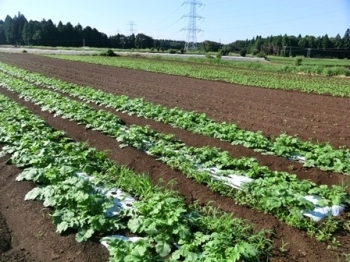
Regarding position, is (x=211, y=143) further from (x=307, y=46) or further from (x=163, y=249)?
(x=307, y=46)

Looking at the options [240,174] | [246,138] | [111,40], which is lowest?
[240,174]

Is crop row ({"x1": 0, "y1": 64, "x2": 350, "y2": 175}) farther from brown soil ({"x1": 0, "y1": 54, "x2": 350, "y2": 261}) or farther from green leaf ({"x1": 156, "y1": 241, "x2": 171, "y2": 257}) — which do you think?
green leaf ({"x1": 156, "y1": 241, "x2": 171, "y2": 257})

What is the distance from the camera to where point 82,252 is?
3.67 metres

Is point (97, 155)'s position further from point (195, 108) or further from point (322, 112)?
point (322, 112)

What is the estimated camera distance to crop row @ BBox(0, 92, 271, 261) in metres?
3.43

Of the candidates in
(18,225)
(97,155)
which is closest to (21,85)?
(97,155)

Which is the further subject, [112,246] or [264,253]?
[264,253]

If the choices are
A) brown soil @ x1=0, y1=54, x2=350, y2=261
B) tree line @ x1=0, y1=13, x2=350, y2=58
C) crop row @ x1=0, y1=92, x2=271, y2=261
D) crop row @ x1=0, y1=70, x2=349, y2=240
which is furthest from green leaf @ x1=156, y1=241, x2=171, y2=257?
tree line @ x1=0, y1=13, x2=350, y2=58

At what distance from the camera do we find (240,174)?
18.7ft

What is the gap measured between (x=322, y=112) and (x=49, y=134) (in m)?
8.44

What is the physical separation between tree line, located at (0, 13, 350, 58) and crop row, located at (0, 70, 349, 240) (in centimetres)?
7279

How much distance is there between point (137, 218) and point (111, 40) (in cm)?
9968

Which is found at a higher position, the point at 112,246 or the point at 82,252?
the point at 112,246

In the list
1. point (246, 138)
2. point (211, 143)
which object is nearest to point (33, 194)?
point (211, 143)
